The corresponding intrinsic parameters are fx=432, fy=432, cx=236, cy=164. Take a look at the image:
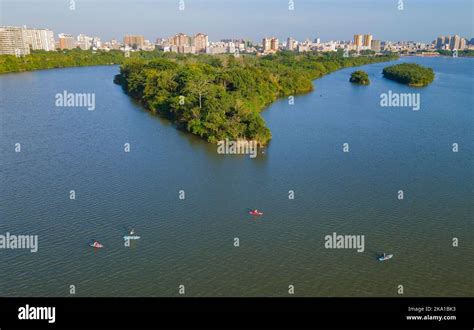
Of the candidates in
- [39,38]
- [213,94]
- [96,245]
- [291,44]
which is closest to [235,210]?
[96,245]

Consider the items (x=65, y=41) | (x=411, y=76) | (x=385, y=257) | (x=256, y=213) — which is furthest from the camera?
(x=65, y=41)

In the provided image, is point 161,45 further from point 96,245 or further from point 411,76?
point 96,245

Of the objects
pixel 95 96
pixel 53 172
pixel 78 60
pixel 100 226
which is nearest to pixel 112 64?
pixel 78 60

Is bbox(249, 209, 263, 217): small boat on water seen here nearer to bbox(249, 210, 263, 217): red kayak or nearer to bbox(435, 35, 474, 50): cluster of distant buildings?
bbox(249, 210, 263, 217): red kayak

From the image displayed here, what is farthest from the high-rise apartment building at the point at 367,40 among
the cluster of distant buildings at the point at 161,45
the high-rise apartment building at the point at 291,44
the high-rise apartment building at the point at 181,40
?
the high-rise apartment building at the point at 181,40
